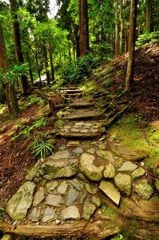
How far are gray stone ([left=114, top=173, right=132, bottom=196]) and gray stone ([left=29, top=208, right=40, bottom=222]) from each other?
56.4 inches

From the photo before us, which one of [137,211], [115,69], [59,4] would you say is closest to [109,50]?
[59,4]

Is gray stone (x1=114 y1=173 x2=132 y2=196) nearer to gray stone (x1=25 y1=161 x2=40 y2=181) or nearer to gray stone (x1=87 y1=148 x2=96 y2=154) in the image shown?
gray stone (x1=87 y1=148 x2=96 y2=154)

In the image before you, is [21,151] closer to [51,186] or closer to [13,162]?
[13,162]

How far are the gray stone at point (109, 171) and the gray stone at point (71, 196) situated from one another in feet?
2.11

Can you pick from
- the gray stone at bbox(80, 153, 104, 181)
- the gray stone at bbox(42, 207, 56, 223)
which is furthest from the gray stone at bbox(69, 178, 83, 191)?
the gray stone at bbox(42, 207, 56, 223)

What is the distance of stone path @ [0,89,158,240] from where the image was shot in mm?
3363

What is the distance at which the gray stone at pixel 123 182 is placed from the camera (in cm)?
350

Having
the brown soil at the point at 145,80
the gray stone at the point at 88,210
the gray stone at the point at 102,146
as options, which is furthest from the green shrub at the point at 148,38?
the gray stone at the point at 88,210

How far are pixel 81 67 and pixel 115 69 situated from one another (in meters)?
3.19

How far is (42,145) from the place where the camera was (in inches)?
188

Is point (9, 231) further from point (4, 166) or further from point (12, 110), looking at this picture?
point (12, 110)

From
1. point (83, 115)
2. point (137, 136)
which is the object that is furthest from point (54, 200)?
point (83, 115)

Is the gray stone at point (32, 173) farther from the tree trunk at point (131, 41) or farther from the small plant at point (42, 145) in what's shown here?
the tree trunk at point (131, 41)

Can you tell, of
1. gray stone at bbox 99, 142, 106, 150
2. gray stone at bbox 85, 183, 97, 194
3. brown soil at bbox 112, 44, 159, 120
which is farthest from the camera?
brown soil at bbox 112, 44, 159, 120
